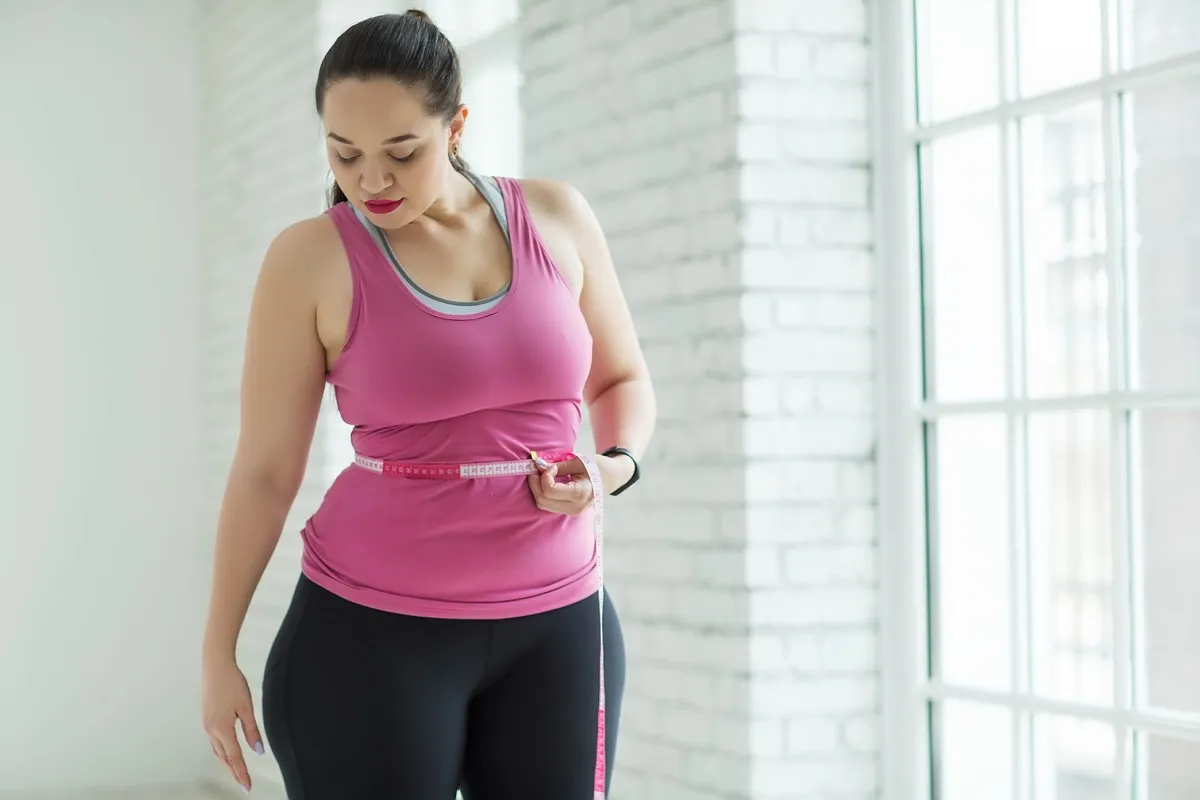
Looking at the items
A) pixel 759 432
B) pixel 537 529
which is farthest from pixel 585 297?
pixel 759 432

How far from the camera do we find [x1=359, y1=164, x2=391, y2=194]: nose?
61.2 inches

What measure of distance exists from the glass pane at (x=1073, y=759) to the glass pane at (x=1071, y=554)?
0.05 m

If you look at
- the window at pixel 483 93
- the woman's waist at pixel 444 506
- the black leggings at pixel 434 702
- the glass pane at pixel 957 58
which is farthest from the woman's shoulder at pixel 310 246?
the window at pixel 483 93

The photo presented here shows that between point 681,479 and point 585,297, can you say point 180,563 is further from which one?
point 585,297

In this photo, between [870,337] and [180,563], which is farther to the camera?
[180,563]

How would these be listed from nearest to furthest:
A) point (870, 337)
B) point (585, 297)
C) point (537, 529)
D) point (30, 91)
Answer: point (537, 529) < point (585, 297) < point (870, 337) < point (30, 91)

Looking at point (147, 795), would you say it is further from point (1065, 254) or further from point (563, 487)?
point (563, 487)

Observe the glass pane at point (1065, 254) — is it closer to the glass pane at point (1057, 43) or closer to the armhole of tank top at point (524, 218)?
the glass pane at point (1057, 43)

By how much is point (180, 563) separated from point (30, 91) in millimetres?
1825

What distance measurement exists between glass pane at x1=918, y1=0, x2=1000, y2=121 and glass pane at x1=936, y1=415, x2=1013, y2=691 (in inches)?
23.5

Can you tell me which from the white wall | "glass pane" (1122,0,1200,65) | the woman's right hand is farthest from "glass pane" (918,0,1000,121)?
the white wall

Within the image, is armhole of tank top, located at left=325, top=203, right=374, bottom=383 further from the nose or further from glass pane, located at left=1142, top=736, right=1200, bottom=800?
glass pane, located at left=1142, top=736, right=1200, bottom=800

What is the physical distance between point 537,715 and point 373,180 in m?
0.61

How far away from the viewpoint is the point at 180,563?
546 cm
